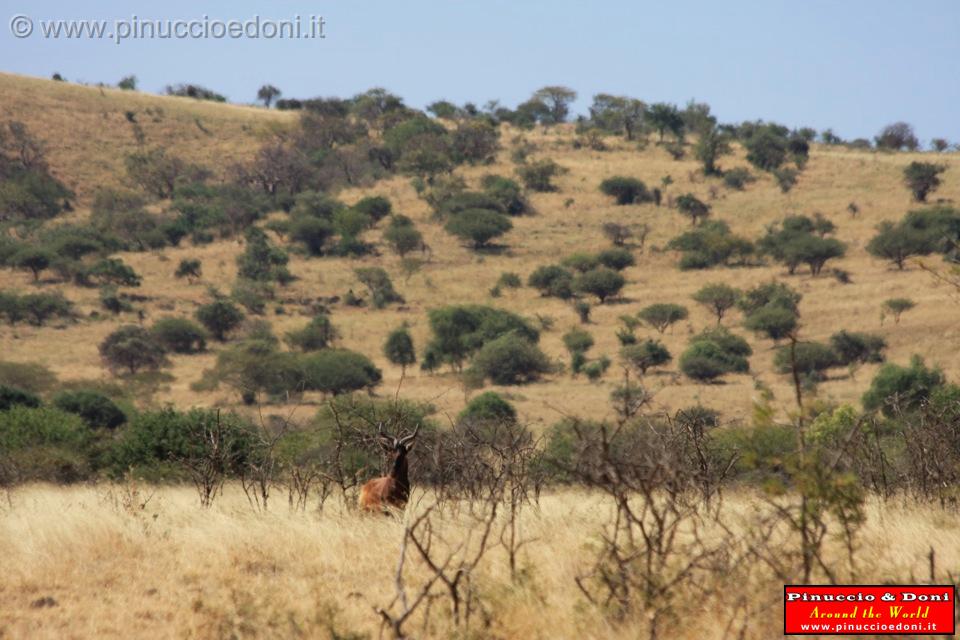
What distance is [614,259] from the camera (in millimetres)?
48531

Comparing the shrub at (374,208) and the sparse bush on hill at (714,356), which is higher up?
the shrub at (374,208)

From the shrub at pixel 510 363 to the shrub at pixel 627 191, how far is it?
918 inches

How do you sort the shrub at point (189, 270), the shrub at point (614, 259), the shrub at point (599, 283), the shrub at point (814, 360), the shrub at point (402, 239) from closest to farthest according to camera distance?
the shrub at point (814, 360)
the shrub at point (599, 283)
the shrub at point (614, 259)
the shrub at point (189, 270)
the shrub at point (402, 239)

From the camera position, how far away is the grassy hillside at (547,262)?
35.0 meters

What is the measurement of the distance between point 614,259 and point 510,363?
542 inches

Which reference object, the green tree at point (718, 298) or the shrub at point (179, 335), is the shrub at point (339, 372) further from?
the green tree at point (718, 298)

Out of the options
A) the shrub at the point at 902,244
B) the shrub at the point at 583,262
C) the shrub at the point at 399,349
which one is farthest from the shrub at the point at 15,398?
the shrub at the point at 902,244

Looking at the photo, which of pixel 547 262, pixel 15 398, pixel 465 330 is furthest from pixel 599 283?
pixel 15 398

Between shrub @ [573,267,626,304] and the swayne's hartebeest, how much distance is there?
37826 mm

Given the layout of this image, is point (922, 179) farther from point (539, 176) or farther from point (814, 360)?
point (814, 360)

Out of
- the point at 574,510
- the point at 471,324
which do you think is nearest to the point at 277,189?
the point at 471,324

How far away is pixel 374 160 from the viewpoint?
233 feet

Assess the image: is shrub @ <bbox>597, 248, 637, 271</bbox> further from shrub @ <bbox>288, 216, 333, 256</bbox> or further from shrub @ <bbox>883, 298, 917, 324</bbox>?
shrub @ <bbox>288, 216, 333, 256</bbox>

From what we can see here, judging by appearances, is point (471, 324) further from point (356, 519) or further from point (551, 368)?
point (356, 519)
